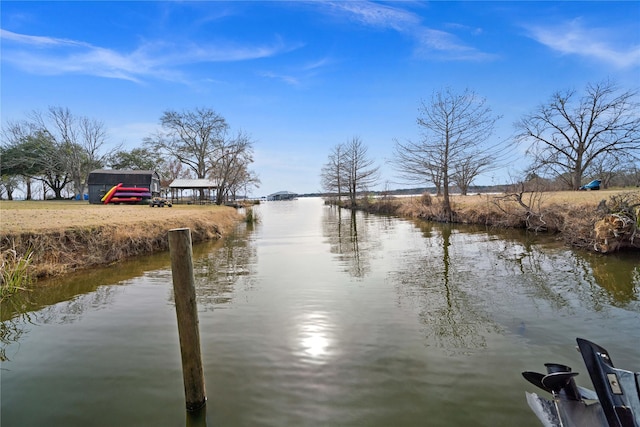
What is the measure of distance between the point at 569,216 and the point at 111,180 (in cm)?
3759

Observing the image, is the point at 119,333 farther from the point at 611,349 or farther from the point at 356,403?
the point at 611,349

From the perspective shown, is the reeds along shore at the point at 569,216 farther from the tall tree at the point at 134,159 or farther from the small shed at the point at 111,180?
the tall tree at the point at 134,159

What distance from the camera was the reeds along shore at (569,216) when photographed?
10.3m

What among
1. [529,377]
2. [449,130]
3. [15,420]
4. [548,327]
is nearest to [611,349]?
[548,327]

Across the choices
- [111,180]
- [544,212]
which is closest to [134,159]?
[111,180]

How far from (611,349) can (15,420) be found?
7256 millimetres

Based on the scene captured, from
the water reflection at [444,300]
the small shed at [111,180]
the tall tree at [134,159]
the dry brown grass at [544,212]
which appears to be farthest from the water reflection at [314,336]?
the tall tree at [134,159]

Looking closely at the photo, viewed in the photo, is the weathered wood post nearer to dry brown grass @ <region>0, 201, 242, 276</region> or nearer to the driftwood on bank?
dry brown grass @ <region>0, 201, 242, 276</region>

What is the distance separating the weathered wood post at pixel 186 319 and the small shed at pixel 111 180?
34.3 meters

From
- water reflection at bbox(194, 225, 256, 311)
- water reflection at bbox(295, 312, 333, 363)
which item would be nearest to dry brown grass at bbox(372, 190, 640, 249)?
water reflection at bbox(295, 312, 333, 363)

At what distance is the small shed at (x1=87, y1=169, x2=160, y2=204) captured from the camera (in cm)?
3253

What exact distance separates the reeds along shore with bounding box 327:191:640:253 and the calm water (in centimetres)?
97

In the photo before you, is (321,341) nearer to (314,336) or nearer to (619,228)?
(314,336)

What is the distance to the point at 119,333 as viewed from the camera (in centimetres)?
549
